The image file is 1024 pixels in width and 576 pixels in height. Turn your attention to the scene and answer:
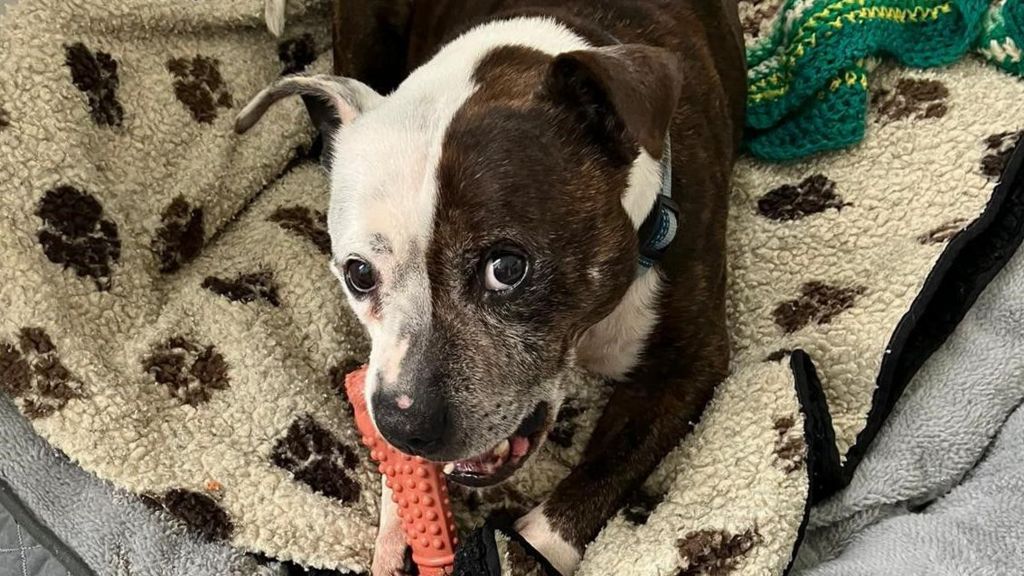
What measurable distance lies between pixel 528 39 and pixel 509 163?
0.44 m

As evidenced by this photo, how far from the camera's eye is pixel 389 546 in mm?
1987

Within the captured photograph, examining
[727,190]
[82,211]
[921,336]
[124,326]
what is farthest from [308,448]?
[921,336]

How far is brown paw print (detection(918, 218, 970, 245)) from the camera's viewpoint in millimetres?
2283

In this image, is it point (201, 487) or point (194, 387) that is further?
point (194, 387)

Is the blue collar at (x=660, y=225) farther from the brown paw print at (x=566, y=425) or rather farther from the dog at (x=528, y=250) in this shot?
the brown paw print at (x=566, y=425)

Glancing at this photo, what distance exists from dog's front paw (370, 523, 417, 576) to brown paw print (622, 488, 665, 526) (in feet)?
1.39

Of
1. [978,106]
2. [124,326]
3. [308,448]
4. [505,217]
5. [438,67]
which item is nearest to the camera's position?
[505,217]

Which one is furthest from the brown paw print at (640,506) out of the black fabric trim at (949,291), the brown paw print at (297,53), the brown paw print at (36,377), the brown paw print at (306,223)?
the brown paw print at (297,53)

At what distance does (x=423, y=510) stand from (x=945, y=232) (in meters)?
1.31

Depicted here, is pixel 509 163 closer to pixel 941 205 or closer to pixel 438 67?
pixel 438 67

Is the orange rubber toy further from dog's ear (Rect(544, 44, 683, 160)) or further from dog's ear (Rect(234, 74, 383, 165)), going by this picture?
dog's ear (Rect(544, 44, 683, 160))

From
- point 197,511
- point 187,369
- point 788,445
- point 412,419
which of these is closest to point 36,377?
point 187,369

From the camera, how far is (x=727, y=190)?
2.35 m

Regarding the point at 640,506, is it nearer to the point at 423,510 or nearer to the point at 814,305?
the point at 423,510
